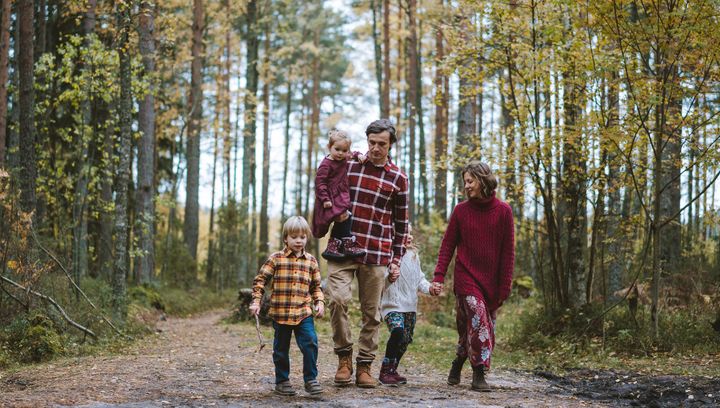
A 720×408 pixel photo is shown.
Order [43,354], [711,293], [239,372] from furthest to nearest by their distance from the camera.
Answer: [711,293], [43,354], [239,372]

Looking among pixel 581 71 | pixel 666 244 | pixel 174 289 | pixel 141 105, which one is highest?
pixel 141 105

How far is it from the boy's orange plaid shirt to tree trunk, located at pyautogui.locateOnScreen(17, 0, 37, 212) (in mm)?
6738

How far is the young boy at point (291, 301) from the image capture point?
521cm

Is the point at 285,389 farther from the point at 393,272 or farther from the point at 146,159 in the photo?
the point at 146,159

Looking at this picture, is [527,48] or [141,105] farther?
[141,105]

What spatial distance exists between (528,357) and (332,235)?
420 cm

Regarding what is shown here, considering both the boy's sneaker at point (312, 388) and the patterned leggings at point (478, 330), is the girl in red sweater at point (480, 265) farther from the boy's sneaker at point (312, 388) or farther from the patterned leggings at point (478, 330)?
the boy's sneaker at point (312, 388)

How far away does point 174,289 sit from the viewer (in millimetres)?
19594

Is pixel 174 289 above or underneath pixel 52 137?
underneath

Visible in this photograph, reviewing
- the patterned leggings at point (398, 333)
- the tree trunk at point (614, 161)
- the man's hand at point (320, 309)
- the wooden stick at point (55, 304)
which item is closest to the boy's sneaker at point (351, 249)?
the man's hand at point (320, 309)

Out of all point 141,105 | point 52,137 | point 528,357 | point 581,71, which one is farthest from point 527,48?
point 52,137

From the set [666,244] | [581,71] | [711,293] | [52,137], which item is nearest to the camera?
[581,71]

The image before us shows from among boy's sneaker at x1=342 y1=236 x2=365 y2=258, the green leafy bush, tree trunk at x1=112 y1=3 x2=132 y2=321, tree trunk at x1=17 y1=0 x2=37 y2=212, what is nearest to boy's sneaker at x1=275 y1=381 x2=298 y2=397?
boy's sneaker at x1=342 y1=236 x2=365 y2=258

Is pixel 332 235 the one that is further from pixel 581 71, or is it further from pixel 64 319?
A: pixel 64 319
